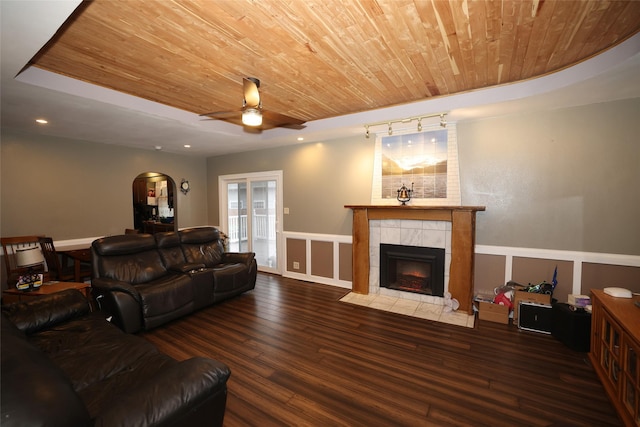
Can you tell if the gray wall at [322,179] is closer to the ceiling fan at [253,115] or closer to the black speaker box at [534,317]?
the ceiling fan at [253,115]

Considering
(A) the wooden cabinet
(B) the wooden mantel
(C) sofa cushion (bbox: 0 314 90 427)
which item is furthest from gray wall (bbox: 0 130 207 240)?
(A) the wooden cabinet

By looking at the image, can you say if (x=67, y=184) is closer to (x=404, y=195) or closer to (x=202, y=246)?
(x=202, y=246)

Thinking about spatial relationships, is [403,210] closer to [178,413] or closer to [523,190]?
[523,190]

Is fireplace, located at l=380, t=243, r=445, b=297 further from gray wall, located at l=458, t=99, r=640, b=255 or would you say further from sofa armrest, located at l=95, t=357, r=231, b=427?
sofa armrest, located at l=95, t=357, r=231, b=427

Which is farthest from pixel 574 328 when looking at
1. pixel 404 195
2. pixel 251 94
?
pixel 251 94

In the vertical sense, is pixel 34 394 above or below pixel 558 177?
below

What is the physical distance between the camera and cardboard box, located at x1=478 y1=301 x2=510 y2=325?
3.20m

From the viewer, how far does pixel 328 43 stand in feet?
6.91

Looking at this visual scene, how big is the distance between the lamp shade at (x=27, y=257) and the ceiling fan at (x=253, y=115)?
2483 mm

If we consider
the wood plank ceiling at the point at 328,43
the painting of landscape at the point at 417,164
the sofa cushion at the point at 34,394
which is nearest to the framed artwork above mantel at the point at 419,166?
the painting of landscape at the point at 417,164

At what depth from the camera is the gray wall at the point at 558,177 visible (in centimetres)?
290

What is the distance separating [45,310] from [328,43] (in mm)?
3218

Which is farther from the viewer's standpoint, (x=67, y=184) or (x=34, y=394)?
(x=67, y=184)

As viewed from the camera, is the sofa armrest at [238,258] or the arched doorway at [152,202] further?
the arched doorway at [152,202]
